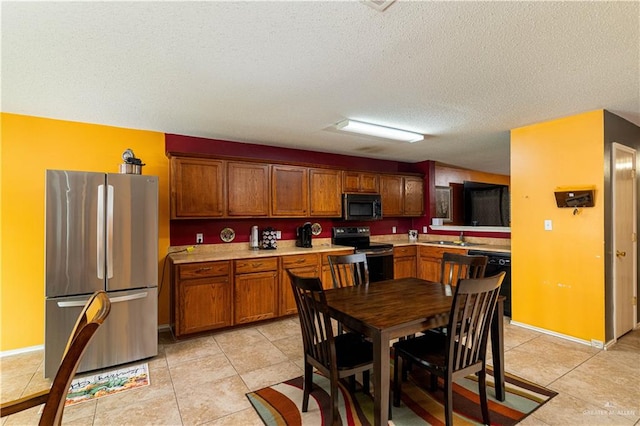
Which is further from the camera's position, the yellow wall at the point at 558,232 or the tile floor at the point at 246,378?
the yellow wall at the point at 558,232

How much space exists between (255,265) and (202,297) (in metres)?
0.70

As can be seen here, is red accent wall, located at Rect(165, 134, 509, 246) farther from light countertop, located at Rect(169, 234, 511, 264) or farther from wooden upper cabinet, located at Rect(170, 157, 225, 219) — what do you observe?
wooden upper cabinet, located at Rect(170, 157, 225, 219)

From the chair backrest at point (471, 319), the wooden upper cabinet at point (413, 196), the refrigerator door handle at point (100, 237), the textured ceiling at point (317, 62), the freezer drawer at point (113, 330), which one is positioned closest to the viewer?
the textured ceiling at point (317, 62)

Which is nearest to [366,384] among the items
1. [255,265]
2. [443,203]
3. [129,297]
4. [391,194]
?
[255,265]

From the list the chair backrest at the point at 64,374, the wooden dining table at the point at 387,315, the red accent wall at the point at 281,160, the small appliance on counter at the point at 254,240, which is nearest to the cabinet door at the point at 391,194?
the red accent wall at the point at 281,160

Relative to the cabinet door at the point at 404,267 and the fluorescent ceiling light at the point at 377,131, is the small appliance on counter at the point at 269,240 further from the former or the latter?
the cabinet door at the point at 404,267

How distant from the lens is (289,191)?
177 inches

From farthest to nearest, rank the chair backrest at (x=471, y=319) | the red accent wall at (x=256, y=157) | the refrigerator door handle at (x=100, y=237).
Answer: the red accent wall at (x=256, y=157) < the refrigerator door handle at (x=100, y=237) < the chair backrest at (x=471, y=319)

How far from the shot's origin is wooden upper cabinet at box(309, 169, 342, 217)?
4734 mm

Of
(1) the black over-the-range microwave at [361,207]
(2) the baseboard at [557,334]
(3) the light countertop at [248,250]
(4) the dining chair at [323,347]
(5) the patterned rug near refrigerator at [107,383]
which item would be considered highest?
(1) the black over-the-range microwave at [361,207]

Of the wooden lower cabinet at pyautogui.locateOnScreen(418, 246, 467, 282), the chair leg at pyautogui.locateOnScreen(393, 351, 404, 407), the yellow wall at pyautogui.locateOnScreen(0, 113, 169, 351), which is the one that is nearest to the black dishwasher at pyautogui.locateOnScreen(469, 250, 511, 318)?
the wooden lower cabinet at pyautogui.locateOnScreen(418, 246, 467, 282)

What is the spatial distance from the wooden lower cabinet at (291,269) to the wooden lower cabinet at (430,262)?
2080 millimetres

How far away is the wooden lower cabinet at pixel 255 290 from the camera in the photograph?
12.3 feet

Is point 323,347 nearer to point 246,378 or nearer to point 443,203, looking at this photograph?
point 246,378
